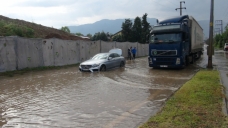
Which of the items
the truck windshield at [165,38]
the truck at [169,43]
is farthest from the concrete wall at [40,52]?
the truck windshield at [165,38]

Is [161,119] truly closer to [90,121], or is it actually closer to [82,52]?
[90,121]

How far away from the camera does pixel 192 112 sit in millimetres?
5785

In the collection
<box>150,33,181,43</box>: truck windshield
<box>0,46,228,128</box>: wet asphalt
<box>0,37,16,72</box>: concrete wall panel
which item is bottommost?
<box>0,46,228,128</box>: wet asphalt

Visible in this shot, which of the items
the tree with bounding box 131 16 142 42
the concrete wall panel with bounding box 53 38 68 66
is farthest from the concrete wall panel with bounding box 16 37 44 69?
the tree with bounding box 131 16 142 42

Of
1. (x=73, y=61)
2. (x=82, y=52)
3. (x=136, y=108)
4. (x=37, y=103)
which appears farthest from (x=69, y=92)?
(x=82, y=52)

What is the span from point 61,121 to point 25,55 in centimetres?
1186

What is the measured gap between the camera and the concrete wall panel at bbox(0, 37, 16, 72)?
1439 cm

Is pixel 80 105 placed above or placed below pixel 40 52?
below

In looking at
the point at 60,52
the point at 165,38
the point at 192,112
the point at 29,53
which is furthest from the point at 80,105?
the point at 60,52

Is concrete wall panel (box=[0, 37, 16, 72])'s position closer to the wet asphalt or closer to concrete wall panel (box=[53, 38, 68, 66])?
the wet asphalt

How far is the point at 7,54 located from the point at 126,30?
143ft

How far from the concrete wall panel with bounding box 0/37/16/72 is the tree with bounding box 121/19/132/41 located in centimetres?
4256

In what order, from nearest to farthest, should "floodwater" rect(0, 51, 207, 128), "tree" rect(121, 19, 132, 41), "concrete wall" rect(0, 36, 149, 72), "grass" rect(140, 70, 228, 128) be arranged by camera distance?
"grass" rect(140, 70, 228, 128)
"floodwater" rect(0, 51, 207, 128)
"concrete wall" rect(0, 36, 149, 72)
"tree" rect(121, 19, 132, 41)

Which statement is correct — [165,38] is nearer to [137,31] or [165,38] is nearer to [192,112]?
[192,112]
